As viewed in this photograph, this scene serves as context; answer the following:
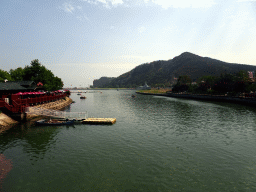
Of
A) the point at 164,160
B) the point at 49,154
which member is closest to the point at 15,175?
the point at 49,154

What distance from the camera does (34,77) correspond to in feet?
290

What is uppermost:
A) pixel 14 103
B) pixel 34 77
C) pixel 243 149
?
pixel 34 77

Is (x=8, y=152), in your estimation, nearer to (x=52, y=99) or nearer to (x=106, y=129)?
(x=106, y=129)

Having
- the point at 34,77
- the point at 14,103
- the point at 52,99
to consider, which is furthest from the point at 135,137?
the point at 34,77

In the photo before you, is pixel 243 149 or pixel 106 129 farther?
pixel 106 129

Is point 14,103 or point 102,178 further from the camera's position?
point 14,103

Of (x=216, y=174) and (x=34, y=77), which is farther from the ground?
(x=34, y=77)

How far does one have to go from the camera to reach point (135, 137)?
29.2m

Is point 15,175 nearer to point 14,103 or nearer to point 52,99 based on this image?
point 14,103

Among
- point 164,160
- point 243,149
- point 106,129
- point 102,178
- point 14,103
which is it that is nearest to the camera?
point 102,178

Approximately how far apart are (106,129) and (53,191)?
814 inches

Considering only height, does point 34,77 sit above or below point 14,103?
above

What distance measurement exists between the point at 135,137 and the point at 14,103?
3203cm

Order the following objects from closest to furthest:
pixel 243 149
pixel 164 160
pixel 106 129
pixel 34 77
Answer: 1. pixel 164 160
2. pixel 243 149
3. pixel 106 129
4. pixel 34 77
